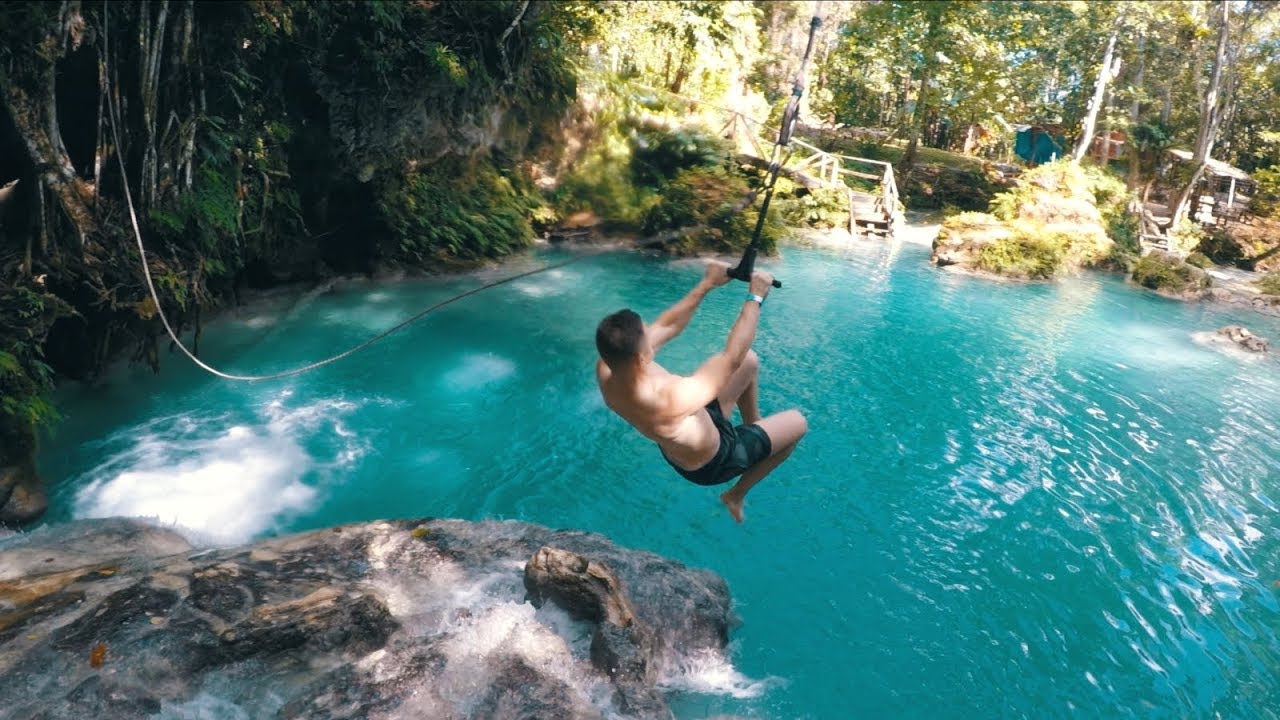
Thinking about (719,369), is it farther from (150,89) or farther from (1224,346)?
(1224,346)

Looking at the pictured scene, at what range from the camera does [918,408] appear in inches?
394

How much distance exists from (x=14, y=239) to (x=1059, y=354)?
14.6 meters

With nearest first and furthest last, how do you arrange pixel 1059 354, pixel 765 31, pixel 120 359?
pixel 120 359, pixel 1059 354, pixel 765 31

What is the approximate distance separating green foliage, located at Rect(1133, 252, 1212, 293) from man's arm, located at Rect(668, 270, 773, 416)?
68.3ft

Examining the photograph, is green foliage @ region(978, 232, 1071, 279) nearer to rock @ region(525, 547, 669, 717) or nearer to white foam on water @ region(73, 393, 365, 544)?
white foam on water @ region(73, 393, 365, 544)

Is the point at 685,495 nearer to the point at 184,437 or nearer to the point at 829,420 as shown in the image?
the point at 829,420

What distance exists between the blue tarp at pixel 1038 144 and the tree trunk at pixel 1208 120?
20.4 feet

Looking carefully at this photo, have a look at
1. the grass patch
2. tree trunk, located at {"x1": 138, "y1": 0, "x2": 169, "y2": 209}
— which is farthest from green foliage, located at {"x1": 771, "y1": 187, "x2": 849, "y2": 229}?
tree trunk, located at {"x1": 138, "y1": 0, "x2": 169, "y2": 209}

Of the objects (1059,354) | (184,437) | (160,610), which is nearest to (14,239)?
(184,437)

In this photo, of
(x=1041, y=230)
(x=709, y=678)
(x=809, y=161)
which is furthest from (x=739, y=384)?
(x=1041, y=230)

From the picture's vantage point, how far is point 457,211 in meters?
14.0

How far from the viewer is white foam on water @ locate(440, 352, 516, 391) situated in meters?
9.44

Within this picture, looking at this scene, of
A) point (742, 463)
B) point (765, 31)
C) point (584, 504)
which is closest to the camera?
point (742, 463)

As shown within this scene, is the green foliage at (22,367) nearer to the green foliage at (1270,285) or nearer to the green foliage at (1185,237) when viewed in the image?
the green foliage at (1270,285)
